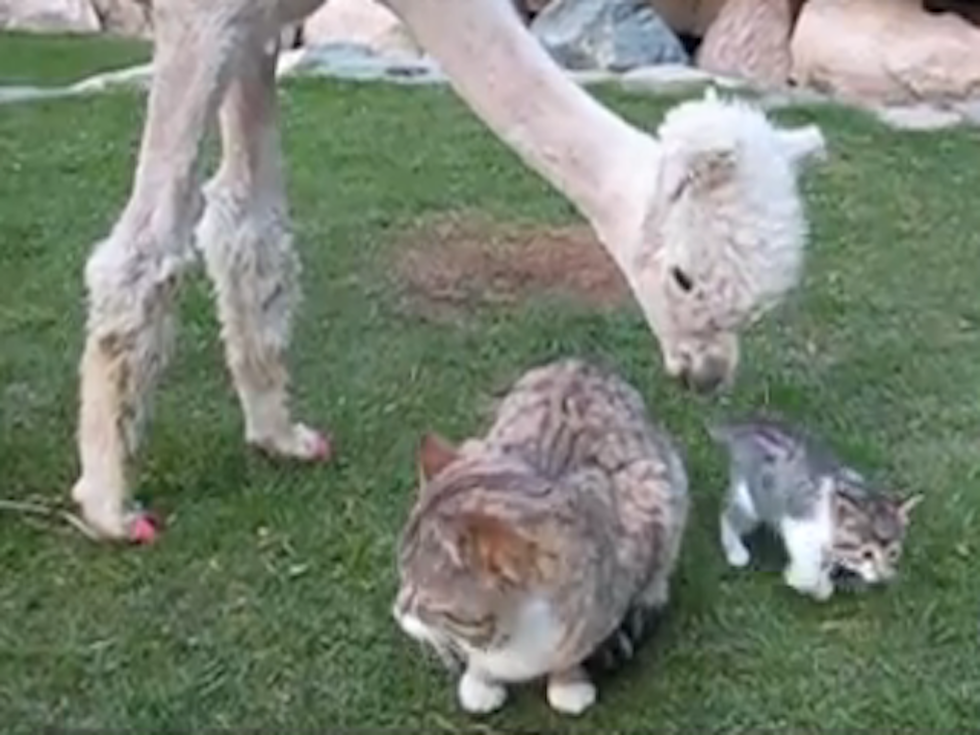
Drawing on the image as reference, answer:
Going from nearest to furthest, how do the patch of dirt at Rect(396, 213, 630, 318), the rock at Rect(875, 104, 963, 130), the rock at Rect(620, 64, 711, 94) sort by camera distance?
the patch of dirt at Rect(396, 213, 630, 318), the rock at Rect(875, 104, 963, 130), the rock at Rect(620, 64, 711, 94)

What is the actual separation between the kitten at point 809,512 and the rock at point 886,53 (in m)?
3.92

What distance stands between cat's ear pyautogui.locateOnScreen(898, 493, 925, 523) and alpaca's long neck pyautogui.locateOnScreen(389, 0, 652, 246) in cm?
66

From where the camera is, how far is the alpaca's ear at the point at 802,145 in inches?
117

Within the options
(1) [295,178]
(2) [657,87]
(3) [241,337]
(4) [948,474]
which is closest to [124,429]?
(3) [241,337]

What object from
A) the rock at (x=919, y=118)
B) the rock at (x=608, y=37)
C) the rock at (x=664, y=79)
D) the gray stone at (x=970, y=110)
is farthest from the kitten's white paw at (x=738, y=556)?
the rock at (x=608, y=37)

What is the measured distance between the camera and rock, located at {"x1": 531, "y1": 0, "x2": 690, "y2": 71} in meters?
7.48

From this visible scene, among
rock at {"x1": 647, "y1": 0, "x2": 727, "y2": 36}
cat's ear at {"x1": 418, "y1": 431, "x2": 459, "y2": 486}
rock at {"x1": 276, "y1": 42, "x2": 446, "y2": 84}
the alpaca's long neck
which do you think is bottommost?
rock at {"x1": 647, "y1": 0, "x2": 727, "y2": 36}

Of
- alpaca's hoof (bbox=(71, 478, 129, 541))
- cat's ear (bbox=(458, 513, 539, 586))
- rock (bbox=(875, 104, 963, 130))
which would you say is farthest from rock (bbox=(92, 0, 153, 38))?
cat's ear (bbox=(458, 513, 539, 586))

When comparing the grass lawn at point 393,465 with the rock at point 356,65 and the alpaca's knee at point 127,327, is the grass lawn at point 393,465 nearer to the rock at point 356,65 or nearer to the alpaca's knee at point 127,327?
the alpaca's knee at point 127,327

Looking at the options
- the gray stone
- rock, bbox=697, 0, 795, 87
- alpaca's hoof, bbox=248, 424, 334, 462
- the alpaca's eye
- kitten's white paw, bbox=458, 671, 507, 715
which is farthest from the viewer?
rock, bbox=697, 0, 795, 87

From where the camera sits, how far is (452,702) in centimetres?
288

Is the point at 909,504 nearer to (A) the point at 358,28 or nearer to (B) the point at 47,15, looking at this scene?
(A) the point at 358,28

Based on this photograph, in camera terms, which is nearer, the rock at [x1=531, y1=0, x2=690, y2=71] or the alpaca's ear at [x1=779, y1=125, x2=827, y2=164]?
the alpaca's ear at [x1=779, y1=125, x2=827, y2=164]

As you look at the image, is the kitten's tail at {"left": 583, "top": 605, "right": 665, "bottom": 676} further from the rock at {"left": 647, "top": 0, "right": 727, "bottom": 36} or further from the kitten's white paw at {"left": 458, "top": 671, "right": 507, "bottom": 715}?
the rock at {"left": 647, "top": 0, "right": 727, "bottom": 36}
